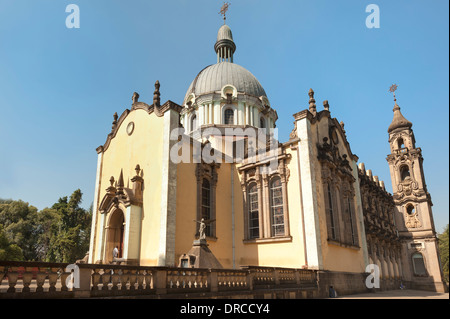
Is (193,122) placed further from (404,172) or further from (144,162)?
(404,172)

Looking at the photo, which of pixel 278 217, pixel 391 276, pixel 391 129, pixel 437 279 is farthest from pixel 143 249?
pixel 391 129

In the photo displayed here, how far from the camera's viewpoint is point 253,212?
65.6ft

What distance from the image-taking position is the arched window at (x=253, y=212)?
1962cm

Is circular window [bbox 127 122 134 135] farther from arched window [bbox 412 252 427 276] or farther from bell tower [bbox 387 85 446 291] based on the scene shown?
arched window [bbox 412 252 427 276]

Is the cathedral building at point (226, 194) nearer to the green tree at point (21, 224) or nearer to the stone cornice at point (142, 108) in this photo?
the stone cornice at point (142, 108)

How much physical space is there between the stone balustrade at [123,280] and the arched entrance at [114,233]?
8049 millimetres

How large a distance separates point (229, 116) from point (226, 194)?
876 cm

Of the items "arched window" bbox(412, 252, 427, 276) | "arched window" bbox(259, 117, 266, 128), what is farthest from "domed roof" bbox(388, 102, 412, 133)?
"arched window" bbox(259, 117, 266, 128)

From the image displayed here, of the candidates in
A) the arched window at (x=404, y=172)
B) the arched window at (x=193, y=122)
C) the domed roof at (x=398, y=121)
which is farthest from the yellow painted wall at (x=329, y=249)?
the domed roof at (x=398, y=121)

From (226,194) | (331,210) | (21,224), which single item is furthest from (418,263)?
(21,224)

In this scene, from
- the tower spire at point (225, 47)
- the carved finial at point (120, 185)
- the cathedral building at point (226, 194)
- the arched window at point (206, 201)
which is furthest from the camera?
the tower spire at point (225, 47)

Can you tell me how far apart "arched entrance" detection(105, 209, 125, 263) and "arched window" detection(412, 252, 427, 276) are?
33.8m
